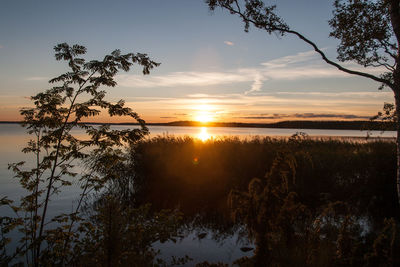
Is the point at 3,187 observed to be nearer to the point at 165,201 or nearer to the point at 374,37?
the point at 165,201

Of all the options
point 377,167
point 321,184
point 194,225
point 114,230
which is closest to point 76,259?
point 114,230

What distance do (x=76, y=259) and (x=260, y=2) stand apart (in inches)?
416

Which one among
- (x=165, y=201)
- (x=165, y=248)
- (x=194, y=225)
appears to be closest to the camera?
(x=165, y=248)

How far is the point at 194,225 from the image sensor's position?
1300 centimetres

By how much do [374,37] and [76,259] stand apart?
1251 cm

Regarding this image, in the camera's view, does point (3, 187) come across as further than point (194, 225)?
Yes

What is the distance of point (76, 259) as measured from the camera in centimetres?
715

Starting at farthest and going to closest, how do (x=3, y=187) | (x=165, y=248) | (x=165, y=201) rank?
(x=3, y=187)
(x=165, y=201)
(x=165, y=248)

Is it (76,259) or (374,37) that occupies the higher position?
(374,37)

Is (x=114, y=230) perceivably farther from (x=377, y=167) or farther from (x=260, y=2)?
(x=377, y=167)

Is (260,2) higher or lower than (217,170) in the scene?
higher

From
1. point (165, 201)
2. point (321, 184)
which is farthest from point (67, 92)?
point (321, 184)

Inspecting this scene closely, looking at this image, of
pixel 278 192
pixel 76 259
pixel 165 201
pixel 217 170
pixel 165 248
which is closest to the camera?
pixel 278 192

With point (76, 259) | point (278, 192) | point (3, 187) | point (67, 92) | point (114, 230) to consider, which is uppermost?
point (67, 92)
